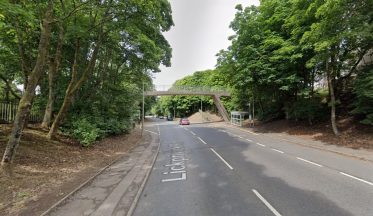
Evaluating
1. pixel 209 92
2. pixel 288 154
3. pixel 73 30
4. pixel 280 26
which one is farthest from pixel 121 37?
pixel 209 92

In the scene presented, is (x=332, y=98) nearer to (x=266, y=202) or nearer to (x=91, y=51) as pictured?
(x=266, y=202)

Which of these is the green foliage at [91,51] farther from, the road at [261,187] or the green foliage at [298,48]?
the green foliage at [298,48]

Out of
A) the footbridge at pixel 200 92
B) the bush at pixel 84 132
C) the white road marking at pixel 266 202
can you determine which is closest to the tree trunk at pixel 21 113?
the bush at pixel 84 132

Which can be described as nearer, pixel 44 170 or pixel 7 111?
pixel 44 170

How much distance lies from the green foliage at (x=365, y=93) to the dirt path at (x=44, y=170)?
1378cm

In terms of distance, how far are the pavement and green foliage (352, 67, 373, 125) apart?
486 inches

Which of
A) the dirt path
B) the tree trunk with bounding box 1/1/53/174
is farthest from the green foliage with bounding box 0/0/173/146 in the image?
the dirt path

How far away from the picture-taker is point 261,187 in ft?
26.4

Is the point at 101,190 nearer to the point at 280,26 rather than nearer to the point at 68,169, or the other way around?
the point at 68,169

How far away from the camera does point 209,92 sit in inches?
2375

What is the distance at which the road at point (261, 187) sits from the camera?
6.33 meters

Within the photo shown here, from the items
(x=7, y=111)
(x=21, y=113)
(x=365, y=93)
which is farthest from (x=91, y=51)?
(x=365, y=93)

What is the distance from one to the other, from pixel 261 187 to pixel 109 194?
4276 millimetres

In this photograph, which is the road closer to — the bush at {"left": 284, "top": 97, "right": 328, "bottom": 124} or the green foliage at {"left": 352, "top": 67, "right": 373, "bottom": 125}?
the green foliage at {"left": 352, "top": 67, "right": 373, "bottom": 125}
